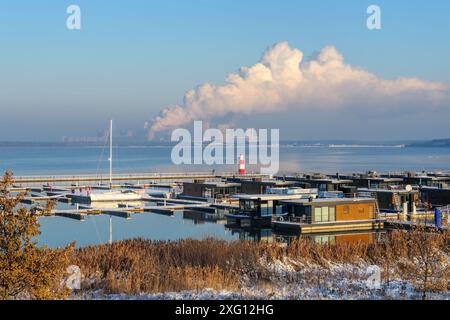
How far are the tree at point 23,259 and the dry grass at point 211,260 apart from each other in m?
4.25

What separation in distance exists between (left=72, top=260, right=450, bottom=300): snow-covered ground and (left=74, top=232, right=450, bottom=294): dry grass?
0.26 m

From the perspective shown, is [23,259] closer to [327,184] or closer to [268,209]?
[268,209]

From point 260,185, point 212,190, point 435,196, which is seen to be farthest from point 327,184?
point 435,196

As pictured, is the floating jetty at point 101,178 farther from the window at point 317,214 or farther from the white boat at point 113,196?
the window at point 317,214

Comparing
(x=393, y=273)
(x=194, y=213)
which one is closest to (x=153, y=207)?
(x=194, y=213)

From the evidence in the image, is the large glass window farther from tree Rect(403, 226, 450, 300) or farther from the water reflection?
tree Rect(403, 226, 450, 300)

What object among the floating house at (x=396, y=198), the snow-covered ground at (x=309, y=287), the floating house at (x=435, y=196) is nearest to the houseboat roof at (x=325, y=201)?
Answer: the floating house at (x=396, y=198)

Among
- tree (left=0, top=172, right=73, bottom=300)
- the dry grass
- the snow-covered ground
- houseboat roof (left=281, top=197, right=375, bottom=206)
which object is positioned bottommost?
the snow-covered ground

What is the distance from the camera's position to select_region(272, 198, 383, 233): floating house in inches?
1267

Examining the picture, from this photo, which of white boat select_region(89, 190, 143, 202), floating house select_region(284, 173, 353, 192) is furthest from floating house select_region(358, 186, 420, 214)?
white boat select_region(89, 190, 143, 202)

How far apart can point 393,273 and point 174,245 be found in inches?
269

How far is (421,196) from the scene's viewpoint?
40406mm

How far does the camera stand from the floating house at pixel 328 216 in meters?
32.2
